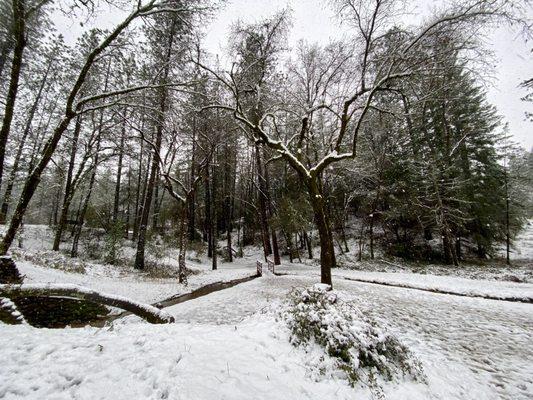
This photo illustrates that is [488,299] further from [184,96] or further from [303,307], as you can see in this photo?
[184,96]

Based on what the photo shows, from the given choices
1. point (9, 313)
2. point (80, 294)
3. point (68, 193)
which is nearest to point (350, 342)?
point (80, 294)

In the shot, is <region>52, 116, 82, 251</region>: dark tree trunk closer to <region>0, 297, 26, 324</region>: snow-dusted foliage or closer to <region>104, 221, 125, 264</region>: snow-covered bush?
<region>104, 221, 125, 264</region>: snow-covered bush

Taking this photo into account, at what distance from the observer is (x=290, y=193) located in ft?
71.2

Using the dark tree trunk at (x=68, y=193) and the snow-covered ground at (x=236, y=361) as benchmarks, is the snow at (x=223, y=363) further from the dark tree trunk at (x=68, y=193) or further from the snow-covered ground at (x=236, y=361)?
the dark tree trunk at (x=68, y=193)

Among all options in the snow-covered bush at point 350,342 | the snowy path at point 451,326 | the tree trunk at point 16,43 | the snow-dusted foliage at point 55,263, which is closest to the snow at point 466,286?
the snowy path at point 451,326

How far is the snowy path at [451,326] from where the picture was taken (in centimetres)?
408

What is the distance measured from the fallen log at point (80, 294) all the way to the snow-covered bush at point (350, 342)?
8.90ft

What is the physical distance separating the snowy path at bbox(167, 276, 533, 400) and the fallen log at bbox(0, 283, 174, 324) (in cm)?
228

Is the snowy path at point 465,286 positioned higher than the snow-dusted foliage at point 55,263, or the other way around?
the snow-dusted foliage at point 55,263

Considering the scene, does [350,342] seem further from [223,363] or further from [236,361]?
[223,363]

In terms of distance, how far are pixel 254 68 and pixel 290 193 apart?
1150 cm

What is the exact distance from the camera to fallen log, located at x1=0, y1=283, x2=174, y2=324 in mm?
4441

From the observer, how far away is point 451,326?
6.17 meters

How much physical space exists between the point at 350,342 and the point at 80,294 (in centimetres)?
488
